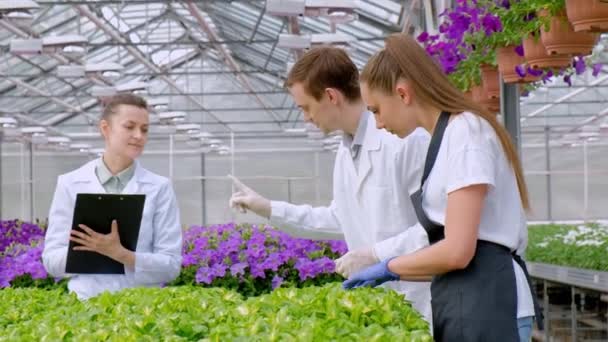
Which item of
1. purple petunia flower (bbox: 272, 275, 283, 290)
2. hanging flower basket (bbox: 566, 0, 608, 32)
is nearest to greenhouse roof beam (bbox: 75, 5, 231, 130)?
purple petunia flower (bbox: 272, 275, 283, 290)

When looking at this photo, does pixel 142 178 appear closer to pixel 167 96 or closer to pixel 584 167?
pixel 584 167

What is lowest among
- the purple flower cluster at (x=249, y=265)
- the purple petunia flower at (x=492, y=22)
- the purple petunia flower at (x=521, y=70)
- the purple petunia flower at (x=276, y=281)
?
the purple petunia flower at (x=276, y=281)

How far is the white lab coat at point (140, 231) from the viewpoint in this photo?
2988 millimetres

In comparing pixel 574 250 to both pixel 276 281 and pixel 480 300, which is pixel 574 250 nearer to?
pixel 276 281

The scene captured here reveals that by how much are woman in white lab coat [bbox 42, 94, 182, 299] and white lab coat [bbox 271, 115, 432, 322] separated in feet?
1.86

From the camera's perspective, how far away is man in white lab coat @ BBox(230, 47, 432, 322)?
8.27 feet

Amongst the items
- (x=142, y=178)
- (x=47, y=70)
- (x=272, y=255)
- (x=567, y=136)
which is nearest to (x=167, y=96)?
(x=47, y=70)

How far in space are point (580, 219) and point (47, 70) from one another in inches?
434

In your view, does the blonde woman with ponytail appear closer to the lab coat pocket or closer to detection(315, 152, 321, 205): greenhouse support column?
the lab coat pocket

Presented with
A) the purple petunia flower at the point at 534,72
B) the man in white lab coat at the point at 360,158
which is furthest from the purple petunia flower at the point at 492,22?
the man in white lab coat at the point at 360,158

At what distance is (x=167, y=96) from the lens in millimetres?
23375

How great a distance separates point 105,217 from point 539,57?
1.94m

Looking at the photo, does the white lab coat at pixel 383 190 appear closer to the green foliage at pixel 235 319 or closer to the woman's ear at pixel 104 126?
the green foliage at pixel 235 319

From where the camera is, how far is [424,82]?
6.46 feet
